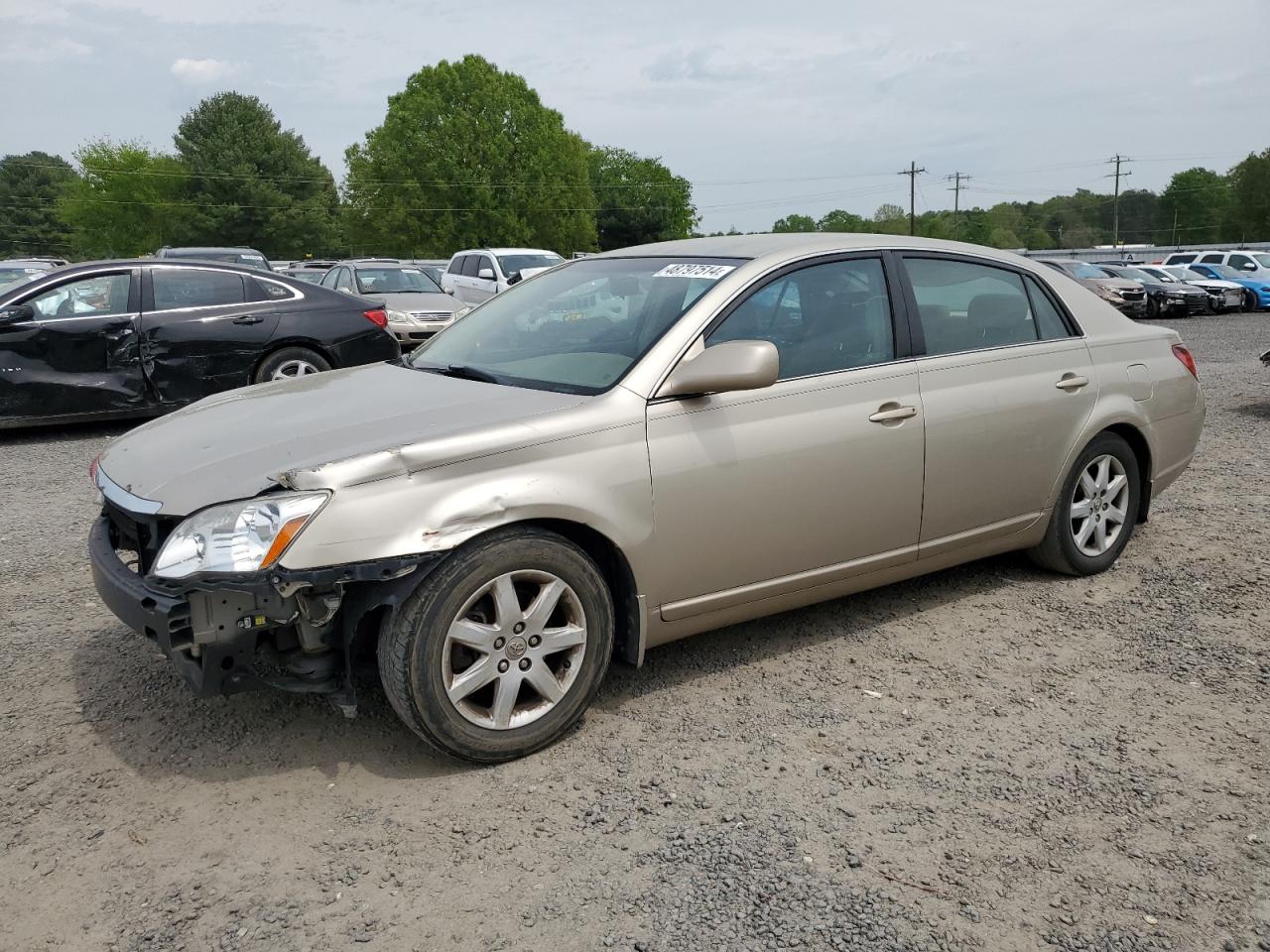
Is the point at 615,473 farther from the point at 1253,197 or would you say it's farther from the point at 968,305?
the point at 1253,197

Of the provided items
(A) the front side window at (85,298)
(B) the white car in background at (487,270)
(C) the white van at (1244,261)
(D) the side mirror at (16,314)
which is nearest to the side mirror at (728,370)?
(A) the front side window at (85,298)

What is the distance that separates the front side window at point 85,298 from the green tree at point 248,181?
6991 cm

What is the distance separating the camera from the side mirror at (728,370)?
349 centimetres

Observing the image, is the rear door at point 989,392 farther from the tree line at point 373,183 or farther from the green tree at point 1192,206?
the green tree at point 1192,206

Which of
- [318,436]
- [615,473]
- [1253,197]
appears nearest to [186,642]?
[318,436]

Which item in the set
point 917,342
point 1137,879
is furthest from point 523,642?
point 917,342

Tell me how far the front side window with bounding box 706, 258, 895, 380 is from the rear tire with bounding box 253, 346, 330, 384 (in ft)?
20.4

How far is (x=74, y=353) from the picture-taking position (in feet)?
28.7

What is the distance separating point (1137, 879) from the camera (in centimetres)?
269

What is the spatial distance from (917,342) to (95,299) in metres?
7.46

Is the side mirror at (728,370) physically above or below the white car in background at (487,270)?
below

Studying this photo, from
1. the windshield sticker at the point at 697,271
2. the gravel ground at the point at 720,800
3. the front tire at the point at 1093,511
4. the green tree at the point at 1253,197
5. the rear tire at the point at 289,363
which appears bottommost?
the gravel ground at the point at 720,800

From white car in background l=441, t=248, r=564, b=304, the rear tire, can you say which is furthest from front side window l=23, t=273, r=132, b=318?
white car in background l=441, t=248, r=564, b=304

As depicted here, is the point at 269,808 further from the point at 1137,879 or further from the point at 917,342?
the point at 917,342
